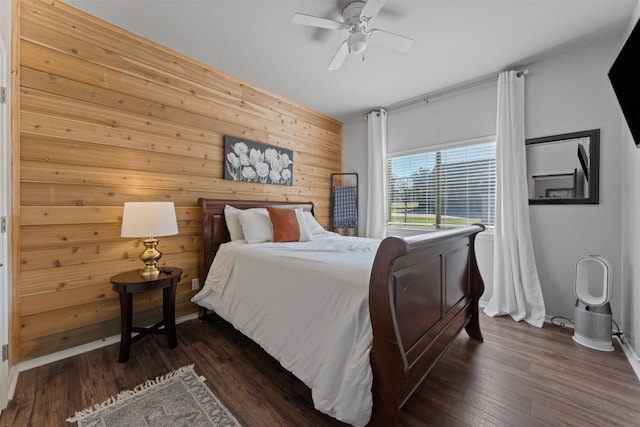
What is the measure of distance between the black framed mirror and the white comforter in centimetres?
209

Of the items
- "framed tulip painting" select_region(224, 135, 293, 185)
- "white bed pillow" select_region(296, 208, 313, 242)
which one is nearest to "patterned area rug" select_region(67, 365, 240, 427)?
"white bed pillow" select_region(296, 208, 313, 242)

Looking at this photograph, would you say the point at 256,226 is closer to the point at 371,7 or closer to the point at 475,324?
the point at 371,7

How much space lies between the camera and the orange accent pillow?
2.79m

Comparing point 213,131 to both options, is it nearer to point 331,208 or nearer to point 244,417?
point 331,208

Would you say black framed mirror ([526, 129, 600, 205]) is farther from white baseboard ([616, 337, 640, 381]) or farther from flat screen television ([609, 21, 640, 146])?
white baseboard ([616, 337, 640, 381])

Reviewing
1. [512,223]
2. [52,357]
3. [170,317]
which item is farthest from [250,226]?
[512,223]

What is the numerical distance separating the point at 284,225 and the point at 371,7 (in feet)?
6.65

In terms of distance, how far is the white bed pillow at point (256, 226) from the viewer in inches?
105

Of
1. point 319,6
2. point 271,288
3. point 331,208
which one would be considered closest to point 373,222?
point 331,208

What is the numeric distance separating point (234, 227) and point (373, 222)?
2.22m

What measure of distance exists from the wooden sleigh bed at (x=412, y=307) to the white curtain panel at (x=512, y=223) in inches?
32.5

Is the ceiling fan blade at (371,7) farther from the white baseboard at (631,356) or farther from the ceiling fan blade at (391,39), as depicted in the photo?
the white baseboard at (631,356)

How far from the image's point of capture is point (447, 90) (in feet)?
11.1

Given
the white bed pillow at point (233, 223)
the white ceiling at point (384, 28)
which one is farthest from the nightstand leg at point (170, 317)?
the white ceiling at point (384, 28)
